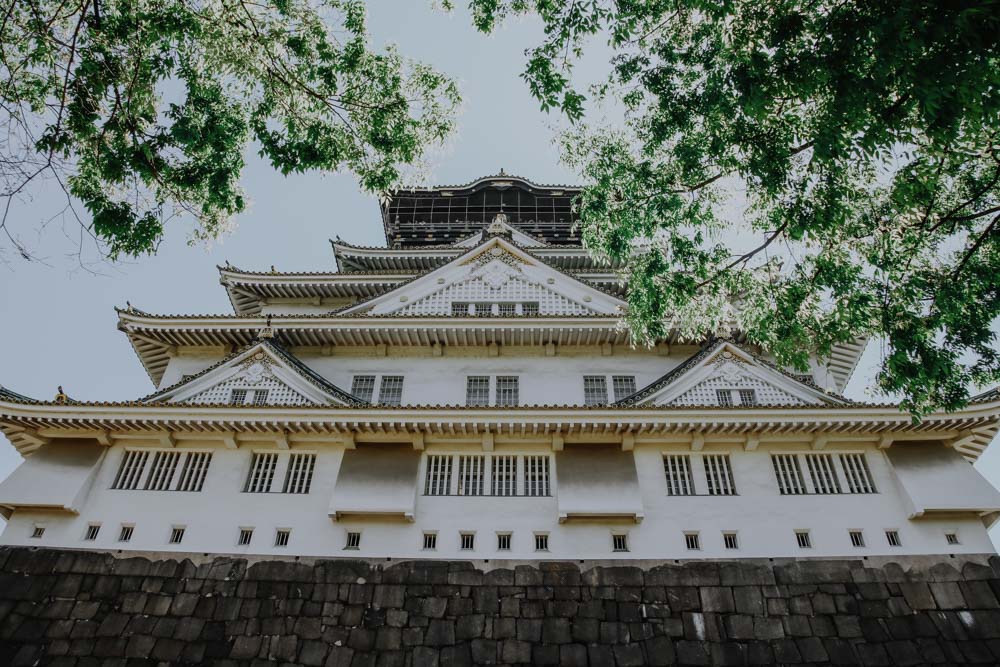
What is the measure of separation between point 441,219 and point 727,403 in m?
16.8

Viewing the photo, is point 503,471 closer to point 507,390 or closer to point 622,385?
point 507,390

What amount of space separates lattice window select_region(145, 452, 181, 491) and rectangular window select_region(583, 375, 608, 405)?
10.7 m

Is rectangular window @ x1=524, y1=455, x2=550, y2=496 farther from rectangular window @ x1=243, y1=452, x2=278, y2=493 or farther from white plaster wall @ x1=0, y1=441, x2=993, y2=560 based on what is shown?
rectangular window @ x1=243, y1=452, x2=278, y2=493

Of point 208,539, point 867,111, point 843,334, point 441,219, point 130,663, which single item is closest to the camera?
Result: point 867,111

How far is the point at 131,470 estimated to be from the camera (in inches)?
626

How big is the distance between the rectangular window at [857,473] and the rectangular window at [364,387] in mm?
12307

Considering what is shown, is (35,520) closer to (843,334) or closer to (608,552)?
(608,552)

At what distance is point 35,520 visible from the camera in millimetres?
15078

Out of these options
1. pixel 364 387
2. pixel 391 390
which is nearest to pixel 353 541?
pixel 391 390

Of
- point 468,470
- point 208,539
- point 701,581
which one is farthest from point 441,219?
point 701,581

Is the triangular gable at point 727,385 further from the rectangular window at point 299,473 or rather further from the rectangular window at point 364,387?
the rectangular window at point 299,473

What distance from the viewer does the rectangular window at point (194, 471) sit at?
15602 mm

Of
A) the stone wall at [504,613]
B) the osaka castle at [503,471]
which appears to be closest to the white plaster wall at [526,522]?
the osaka castle at [503,471]

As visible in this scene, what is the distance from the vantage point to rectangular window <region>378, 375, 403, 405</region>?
18.4 m
